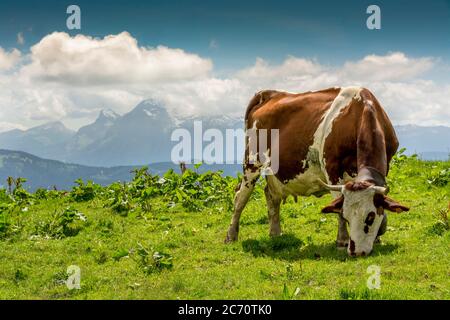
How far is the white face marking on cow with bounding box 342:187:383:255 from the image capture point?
9711 mm

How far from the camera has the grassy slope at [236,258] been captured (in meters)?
8.87

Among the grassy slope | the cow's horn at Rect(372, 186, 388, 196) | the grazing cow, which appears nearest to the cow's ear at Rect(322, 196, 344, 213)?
the grazing cow

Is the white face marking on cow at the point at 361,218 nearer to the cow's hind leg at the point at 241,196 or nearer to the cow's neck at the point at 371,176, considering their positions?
the cow's neck at the point at 371,176

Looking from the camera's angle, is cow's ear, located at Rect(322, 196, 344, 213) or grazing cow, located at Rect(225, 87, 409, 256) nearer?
grazing cow, located at Rect(225, 87, 409, 256)

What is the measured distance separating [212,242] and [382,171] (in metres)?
5.15

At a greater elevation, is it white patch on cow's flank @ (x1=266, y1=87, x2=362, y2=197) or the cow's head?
white patch on cow's flank @ (x1=266, y1=87, x2=362, y2=197)

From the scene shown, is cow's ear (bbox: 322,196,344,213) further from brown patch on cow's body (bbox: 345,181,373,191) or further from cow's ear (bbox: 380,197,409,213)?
cow's ear (bbox: 380,197,409,213)

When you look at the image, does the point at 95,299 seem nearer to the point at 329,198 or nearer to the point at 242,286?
the point at 242,286

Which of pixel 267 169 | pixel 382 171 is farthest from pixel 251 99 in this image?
pixel 382 171

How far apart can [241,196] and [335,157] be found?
359 cm

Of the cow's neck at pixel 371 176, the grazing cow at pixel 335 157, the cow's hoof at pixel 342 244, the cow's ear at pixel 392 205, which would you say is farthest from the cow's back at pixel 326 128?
the cow's hoof at pixel 342 244

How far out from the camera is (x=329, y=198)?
58.3 ft

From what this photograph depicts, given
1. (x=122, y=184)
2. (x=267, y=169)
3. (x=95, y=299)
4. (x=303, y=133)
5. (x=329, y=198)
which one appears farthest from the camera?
(x=122, y=184)
